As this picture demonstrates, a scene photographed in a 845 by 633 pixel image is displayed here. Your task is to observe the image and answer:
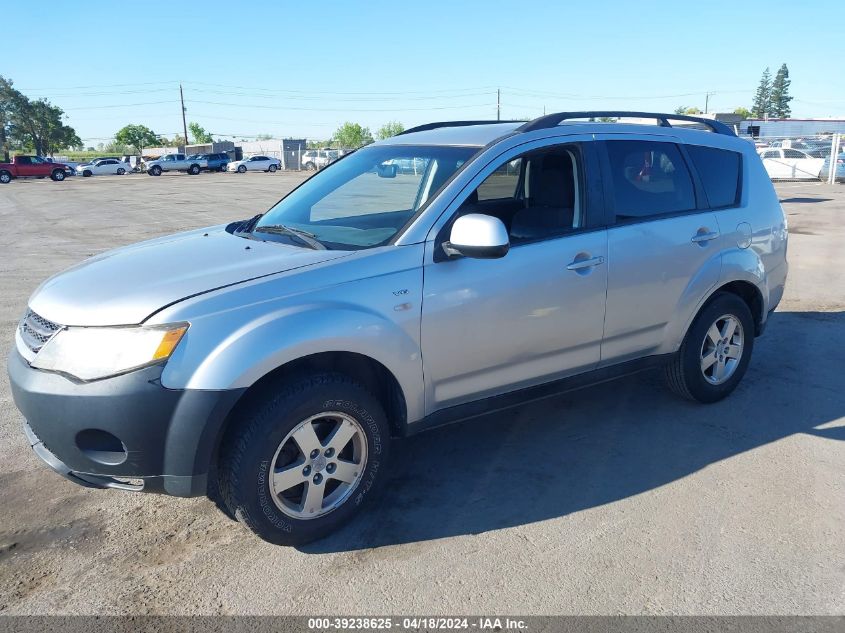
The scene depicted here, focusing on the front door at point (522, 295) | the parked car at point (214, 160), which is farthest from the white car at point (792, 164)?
the parked car at point (214, 160)

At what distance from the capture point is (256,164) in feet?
188

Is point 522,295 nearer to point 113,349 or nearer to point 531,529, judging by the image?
point 531,529

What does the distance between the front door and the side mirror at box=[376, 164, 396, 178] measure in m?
0.66

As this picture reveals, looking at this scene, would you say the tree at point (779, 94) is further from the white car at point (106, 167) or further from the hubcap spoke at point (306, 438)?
the hubcap spoke at point (306, 438)

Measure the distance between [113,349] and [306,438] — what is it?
88cm

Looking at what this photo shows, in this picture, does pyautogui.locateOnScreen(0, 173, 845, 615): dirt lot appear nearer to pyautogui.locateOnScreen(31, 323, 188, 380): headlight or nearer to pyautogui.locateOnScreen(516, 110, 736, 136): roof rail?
pyautogui.locateOnScreen(31, 323, 188, 380): headlight

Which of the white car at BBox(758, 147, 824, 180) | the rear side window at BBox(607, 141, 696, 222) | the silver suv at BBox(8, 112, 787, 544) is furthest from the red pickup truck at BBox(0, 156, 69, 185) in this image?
the rear side window at BBox(607, 141, 696, 222)

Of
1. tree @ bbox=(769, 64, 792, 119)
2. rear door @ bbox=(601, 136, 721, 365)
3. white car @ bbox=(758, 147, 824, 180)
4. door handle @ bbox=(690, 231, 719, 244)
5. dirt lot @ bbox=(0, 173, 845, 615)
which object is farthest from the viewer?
tree @ bbox=(769, 64, 792, 119)

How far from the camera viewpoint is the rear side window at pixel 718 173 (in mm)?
4621

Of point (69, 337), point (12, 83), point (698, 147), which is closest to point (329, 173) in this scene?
point (69, 337)

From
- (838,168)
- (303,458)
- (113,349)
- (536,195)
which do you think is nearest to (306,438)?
(303,458)

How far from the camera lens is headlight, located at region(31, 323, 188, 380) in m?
2.72

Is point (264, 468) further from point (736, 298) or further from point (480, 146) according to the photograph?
point (736, 298)

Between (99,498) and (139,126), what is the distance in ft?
441
